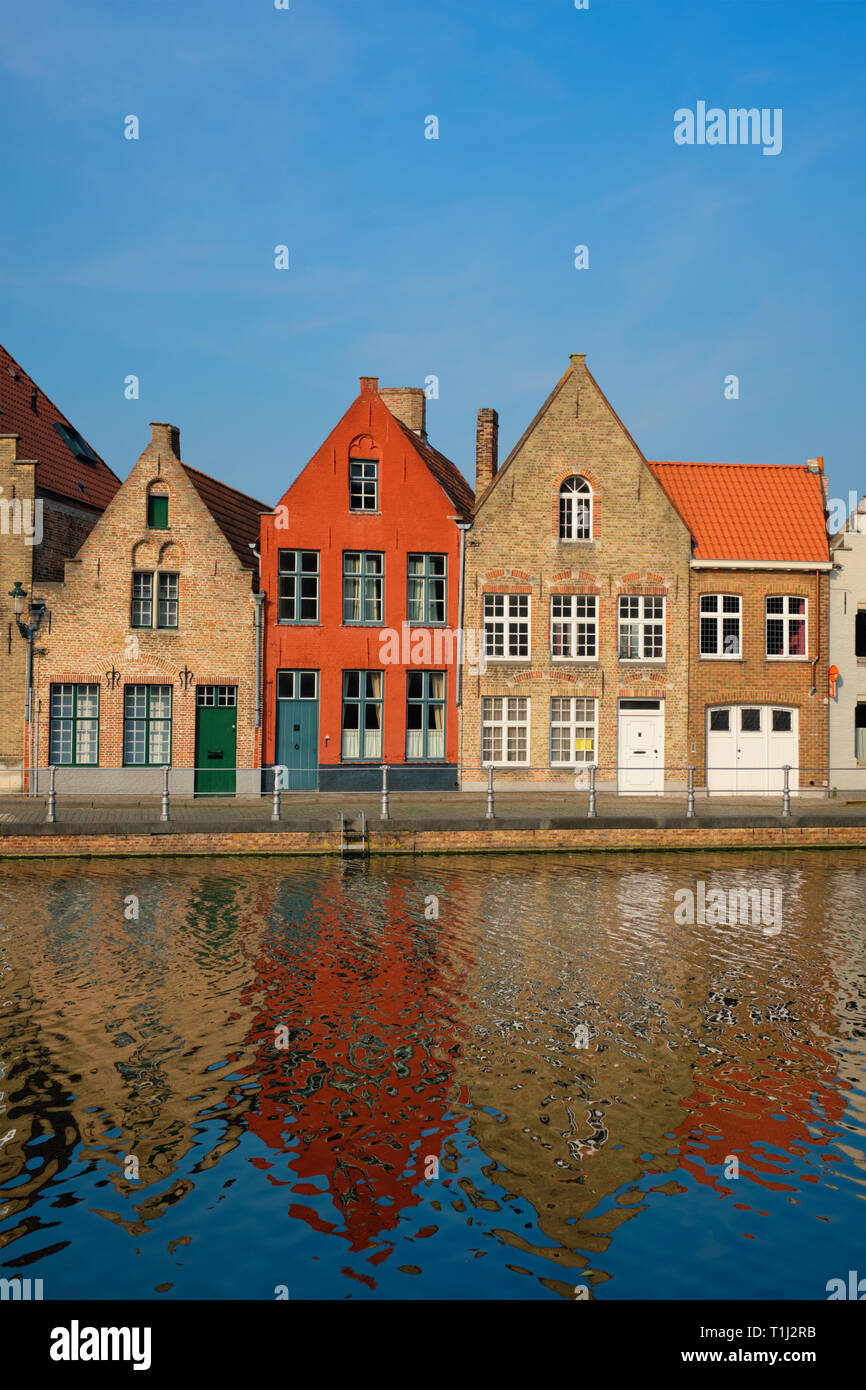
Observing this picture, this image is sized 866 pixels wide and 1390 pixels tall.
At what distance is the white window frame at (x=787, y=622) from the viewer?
29109 millimetres

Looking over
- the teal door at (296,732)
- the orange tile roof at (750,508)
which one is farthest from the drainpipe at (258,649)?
the orange tile roof at (750,508)

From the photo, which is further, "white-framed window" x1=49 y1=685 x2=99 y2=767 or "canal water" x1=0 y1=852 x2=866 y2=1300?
"white-framed window" x1=49 y1=685 x2=99 y2=767

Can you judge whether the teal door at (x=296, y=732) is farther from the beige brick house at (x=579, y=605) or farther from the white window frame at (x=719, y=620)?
the white window frame at (x=719, y=620)

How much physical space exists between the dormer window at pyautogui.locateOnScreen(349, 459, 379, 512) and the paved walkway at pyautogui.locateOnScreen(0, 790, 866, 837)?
749 cm

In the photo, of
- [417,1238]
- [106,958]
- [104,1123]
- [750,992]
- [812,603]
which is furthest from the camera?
[812,603]

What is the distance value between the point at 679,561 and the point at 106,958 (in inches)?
796

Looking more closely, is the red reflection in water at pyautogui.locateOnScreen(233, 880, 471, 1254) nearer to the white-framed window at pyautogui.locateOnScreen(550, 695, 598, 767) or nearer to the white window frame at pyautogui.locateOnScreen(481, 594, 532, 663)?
the white-framed window at pyautogui.locateOnScreen(550, 695, 598, 767)

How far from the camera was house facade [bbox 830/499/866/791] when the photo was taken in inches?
1163

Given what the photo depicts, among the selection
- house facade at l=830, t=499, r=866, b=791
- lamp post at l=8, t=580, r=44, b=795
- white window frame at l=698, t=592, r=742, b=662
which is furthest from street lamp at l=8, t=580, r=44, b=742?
house facade at l=830, t=499, r=866, b=791

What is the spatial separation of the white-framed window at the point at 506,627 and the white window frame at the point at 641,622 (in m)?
2.38

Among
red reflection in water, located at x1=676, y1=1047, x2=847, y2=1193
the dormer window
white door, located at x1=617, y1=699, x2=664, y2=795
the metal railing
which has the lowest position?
red reflection in water, located at x1=676, y1=1047, x2=847, y2=1193
